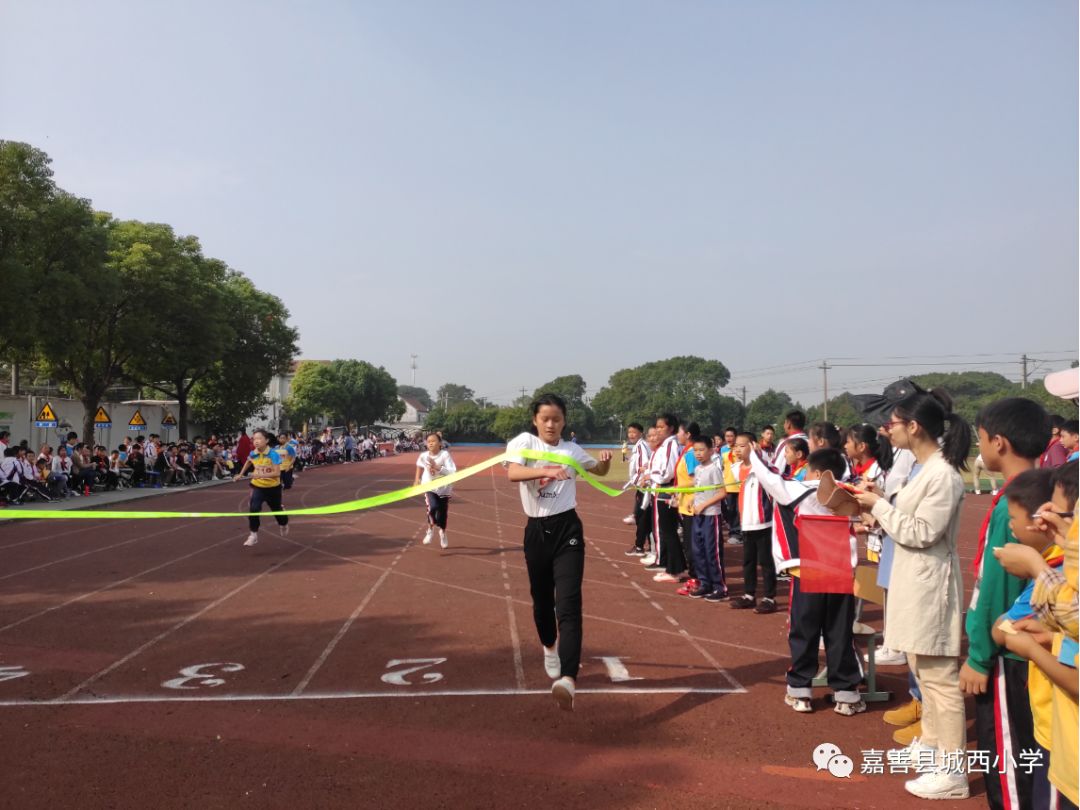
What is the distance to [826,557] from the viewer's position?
17.0ft

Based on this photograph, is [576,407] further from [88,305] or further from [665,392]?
[88,305]

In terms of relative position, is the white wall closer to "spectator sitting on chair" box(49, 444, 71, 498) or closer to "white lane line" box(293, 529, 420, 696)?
"spectator sitting on chair" box(49, 444, 71, 498)

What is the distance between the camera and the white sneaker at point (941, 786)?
3965 millimetres

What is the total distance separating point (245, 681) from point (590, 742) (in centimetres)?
262

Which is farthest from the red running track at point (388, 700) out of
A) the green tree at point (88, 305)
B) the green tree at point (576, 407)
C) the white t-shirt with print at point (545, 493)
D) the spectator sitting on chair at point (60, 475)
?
the green tree at point (576, 407)

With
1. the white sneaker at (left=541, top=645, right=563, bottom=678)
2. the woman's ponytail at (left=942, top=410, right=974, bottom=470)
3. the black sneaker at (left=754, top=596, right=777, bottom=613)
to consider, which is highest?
the woman's ponytail at (left=942, top=410, right=974, bottom=470)

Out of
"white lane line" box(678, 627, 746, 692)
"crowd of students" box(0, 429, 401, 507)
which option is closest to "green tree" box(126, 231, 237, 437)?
"crowd of students" box(0, 429, 401, 507)

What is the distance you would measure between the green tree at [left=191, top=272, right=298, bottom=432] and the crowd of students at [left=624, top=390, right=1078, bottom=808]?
39.8 metres

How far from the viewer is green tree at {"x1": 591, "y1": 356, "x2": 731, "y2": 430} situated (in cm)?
8212

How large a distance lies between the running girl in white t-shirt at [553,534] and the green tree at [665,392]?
75780 mm

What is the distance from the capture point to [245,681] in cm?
577

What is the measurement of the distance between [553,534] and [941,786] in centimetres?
249

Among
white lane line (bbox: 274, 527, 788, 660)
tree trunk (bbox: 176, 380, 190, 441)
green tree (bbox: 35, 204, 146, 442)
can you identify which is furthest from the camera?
tree trunk (bbox: 176, 380, 190, 441)

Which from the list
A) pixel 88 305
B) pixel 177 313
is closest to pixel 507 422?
pixel 177 313
